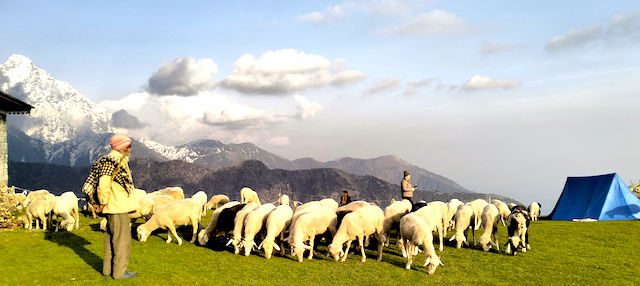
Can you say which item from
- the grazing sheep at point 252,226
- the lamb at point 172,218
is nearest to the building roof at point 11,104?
the lamb at point 172,218

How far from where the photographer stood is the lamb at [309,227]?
1363 centimetres

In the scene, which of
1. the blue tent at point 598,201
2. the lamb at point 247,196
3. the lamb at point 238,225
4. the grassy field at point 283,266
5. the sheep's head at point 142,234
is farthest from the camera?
the lamb at point 247,196

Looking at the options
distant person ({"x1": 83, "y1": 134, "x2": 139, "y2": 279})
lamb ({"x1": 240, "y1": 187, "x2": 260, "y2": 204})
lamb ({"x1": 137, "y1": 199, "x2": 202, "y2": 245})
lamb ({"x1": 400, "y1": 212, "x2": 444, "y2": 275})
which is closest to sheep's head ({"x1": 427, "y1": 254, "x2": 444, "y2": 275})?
lamb ({"x1": 400, "y1": 212, "x2": 444, "y2": 275})

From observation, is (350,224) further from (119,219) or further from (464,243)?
(119,219)

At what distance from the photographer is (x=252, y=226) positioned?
1432cm

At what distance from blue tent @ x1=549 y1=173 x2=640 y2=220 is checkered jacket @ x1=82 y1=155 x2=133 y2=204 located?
2908 centimetres

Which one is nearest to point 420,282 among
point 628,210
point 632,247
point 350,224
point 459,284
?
point 459,284

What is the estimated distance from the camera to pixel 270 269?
12.2m

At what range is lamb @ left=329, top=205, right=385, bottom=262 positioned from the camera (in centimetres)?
1374

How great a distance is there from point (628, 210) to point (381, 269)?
919 inches

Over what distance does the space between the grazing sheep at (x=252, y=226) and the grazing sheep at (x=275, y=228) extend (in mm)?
381

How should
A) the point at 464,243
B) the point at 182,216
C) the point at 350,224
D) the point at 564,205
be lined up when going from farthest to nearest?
the point at 564,205, the point at 464,243, the point at 182,216, the point at 350,224

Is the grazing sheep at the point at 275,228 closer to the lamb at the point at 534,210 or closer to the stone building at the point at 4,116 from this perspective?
the lamb at the point at 534,210

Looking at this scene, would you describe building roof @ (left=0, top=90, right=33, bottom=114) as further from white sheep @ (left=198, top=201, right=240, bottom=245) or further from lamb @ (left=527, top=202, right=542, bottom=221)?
lamb @ (left=527, top=202, right=542, bottom=221)
